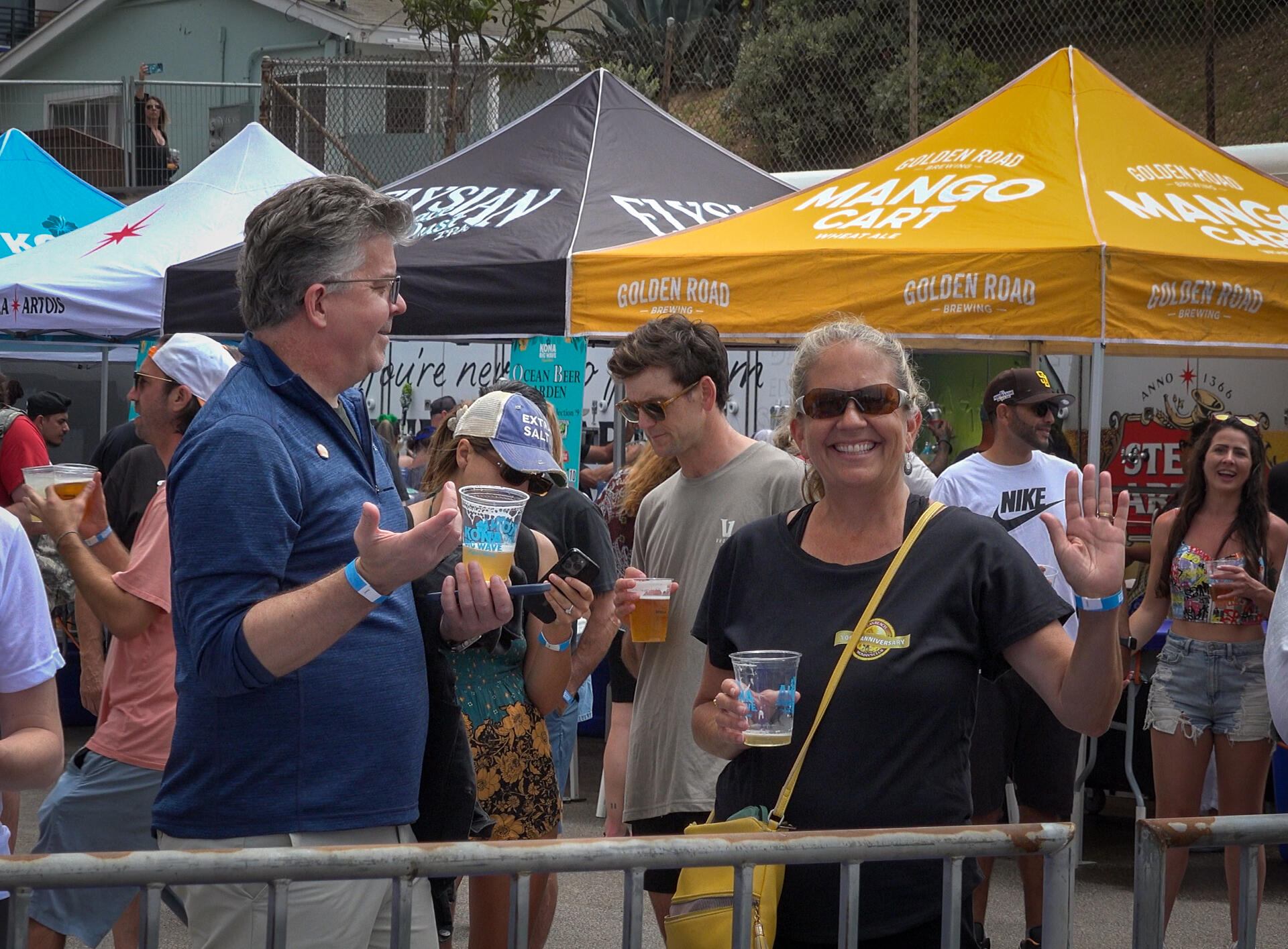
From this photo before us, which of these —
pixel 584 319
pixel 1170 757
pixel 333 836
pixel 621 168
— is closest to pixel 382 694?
pixel 333 836

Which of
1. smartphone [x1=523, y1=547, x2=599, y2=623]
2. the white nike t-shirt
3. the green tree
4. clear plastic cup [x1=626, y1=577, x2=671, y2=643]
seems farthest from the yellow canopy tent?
the green tree

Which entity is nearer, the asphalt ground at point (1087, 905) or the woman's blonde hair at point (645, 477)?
the woman's blonde hair at point (645, 477)

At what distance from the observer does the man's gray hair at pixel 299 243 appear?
2.24 m

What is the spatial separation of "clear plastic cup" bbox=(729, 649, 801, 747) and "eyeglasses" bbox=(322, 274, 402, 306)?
2.89ft

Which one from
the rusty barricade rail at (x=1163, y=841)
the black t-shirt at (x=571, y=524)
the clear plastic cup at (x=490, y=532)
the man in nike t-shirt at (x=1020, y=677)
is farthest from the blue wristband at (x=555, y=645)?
the man in nike t-shirt at (x=1020, y=677)

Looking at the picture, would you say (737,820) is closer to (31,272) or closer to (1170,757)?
(1170,757)

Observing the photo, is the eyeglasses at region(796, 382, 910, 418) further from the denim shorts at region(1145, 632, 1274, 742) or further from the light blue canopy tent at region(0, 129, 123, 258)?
the light blue canopy tent at region(0, 129, 123, 258)

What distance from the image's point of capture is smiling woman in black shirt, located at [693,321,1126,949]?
2311 millimetres

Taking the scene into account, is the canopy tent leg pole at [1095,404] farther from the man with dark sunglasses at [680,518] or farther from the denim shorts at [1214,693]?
the man with dark sunglasses at [680,518]

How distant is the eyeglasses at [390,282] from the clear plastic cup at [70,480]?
1.50 metres

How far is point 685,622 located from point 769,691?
1.39 m

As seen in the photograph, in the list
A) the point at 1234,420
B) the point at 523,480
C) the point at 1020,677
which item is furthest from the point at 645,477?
the point at 1234,420

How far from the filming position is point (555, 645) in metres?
3.35

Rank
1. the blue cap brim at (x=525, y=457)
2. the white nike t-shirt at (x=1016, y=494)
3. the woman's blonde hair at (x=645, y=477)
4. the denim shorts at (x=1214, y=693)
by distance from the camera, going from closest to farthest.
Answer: the blue cap brim at (x=525, y=457)
the woman's blonde hair at (x=645, y=477)
the denim shorts at (x=1214, y=693)
the white nike t-shirt at (x=1016, y=494)
